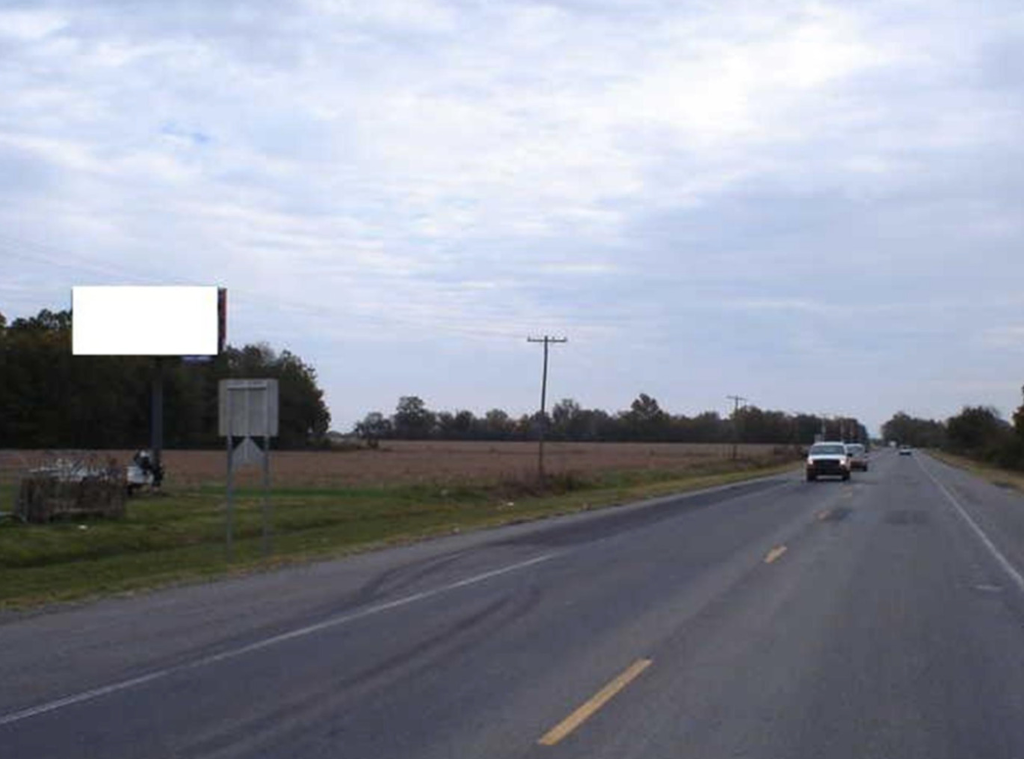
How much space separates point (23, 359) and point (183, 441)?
1904cm

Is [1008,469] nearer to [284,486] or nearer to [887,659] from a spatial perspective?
[284,486]

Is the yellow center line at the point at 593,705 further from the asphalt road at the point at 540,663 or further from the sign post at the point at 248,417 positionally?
the sign post at the point at 248,417

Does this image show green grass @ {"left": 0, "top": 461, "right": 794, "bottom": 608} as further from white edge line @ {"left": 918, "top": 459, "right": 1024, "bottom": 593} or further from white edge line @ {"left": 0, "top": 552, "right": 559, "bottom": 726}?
white edge line @ {"left": 918, "top": 459, "right": 1024, "bottom": 593}

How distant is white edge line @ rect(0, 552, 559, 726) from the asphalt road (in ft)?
0.12

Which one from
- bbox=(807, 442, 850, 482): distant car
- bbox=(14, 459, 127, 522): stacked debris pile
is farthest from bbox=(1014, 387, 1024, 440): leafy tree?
bbox=(14, 459, 127, 522): stacked debris pile

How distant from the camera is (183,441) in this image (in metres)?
121

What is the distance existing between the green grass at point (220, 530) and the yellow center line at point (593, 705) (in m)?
8.67

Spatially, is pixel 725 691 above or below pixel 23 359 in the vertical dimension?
below

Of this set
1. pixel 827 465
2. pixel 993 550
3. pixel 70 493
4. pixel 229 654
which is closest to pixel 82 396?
pixel 827 465

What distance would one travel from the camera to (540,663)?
40.4ft

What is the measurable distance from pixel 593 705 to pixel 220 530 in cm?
2333

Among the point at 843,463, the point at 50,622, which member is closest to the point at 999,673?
the point at 50,622

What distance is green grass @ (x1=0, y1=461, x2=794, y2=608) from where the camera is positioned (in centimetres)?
2183

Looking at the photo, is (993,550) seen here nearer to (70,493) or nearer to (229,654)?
(229,654)
